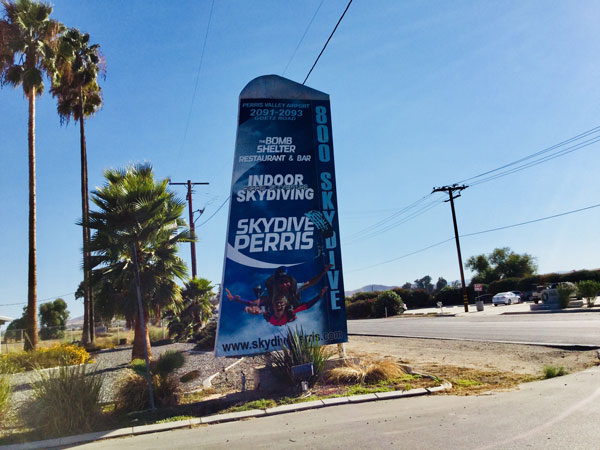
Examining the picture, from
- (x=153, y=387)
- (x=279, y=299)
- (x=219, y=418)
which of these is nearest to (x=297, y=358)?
(x=279, y=299)

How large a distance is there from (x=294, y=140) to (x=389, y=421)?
6566 mm

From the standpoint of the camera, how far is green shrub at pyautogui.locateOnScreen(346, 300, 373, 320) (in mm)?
50156

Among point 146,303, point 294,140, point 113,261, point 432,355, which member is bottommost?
point 432,355

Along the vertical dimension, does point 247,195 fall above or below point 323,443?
above

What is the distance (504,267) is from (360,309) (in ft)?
150

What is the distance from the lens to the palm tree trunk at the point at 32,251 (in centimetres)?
2064

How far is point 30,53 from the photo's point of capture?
2252cm

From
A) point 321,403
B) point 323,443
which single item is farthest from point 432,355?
point 323,443

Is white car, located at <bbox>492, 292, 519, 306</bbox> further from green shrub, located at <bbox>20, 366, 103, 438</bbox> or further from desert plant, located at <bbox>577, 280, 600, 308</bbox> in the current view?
green shrub, located at <bbox>20, 366, 103, 438</bbox>

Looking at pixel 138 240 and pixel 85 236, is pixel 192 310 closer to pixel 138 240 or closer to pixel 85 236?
pixel 85 236

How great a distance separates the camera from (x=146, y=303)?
596 inches

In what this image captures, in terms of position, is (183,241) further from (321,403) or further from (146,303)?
(321,403)

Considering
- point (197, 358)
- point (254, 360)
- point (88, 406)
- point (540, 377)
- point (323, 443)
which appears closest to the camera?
point (323, 443)

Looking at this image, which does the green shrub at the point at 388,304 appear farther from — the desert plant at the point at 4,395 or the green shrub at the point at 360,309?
the desert plant at the point at 4,395
